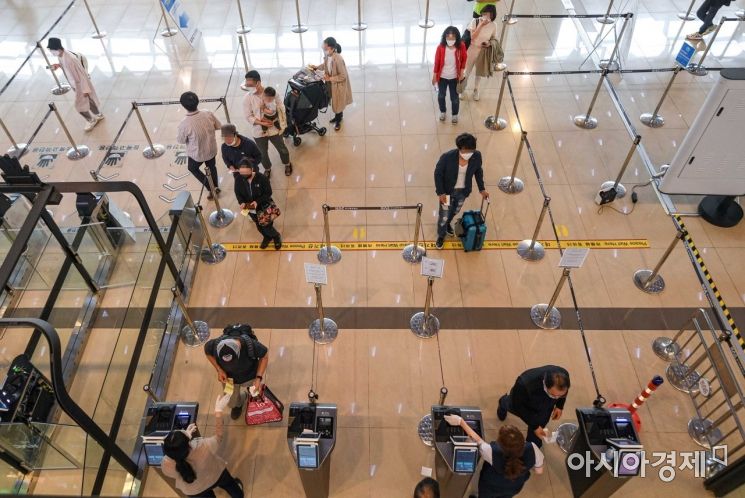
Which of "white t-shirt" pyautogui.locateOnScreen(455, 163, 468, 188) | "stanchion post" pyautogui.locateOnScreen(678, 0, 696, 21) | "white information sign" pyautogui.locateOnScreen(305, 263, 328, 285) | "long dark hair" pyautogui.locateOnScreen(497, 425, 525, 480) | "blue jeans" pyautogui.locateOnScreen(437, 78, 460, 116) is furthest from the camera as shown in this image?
"stanchion post" pyautogui.locateOnScreen(678, 0, 696, 21)

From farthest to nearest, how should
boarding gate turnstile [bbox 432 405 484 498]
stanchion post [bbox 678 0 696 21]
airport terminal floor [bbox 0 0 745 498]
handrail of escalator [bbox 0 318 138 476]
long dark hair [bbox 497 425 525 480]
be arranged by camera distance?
stanchion post [bbox 678 0 696 21], airport terminal floor [bbox 0 0 745 498], boarding gate turnstile [bbox 432 405 484 498], long dark hair [bbox 497 425 525 480], handrail of escalator [bbox 0 318 138 476]

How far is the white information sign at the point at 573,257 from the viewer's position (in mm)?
5266

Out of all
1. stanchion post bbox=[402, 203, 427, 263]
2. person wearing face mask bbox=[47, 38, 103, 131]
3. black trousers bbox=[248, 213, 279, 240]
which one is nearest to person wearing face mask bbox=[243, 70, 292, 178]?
black trousers bbox=[248, 213, 279, 240]

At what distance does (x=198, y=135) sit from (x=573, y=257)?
4.88m

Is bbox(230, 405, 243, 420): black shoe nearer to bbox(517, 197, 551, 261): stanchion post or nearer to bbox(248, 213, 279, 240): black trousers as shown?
bbox(248, 213, 279, 240): black trousers

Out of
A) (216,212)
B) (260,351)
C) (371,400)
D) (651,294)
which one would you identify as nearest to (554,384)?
(371,400)

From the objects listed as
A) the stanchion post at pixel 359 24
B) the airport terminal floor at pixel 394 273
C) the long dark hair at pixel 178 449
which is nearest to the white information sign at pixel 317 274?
the airport terminal floor at pixel 394 273

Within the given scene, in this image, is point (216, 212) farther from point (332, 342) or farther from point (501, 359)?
point (501, 359)

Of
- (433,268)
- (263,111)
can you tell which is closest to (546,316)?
(433,268)

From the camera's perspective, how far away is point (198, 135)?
666cm

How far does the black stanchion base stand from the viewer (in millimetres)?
7012

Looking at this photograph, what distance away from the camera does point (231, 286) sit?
6.50m

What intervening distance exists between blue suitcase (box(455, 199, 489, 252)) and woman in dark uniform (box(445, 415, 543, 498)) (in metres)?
2.95

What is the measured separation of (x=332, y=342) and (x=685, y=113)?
24.5 ft
